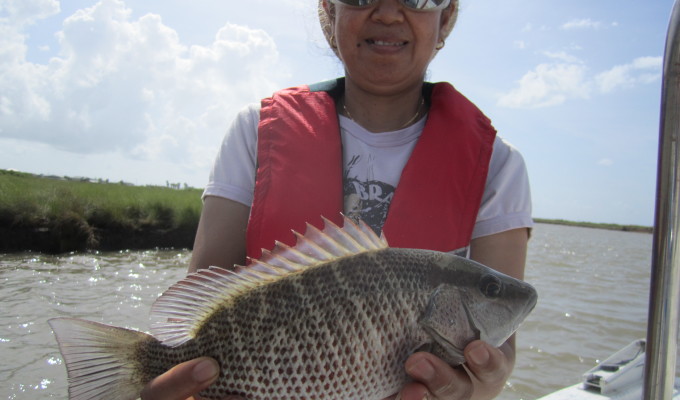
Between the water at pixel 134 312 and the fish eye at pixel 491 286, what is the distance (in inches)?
264

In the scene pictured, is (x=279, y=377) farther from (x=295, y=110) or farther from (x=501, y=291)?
(x=295, y=110)

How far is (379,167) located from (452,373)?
1239 millimetres

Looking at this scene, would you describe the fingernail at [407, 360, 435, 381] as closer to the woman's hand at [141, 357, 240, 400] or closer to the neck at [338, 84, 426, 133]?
the woman's hand at [141, 357, 240, 400]

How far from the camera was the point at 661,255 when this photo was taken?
1579mm

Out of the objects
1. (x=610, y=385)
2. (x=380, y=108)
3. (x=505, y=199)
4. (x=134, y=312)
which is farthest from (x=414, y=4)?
(x=134, y=312)

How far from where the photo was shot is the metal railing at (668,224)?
5.12ft

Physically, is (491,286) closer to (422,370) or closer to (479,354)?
(479,354)

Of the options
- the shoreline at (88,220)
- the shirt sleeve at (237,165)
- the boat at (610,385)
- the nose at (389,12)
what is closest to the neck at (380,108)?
the nose at (389,12)

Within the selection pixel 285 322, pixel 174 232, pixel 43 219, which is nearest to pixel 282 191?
pixel 285 322

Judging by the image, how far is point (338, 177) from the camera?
261cm

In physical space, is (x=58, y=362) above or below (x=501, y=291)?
below

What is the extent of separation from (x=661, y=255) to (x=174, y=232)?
19780 mm

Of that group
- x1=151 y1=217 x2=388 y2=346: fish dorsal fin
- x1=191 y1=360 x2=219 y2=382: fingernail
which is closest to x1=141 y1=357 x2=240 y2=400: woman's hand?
x1=191 y1=360 x2=219 y2=382: fingernail

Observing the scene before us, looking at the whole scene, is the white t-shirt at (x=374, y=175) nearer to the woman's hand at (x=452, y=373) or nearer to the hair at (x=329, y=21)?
the hair at (x=329, y=21)
